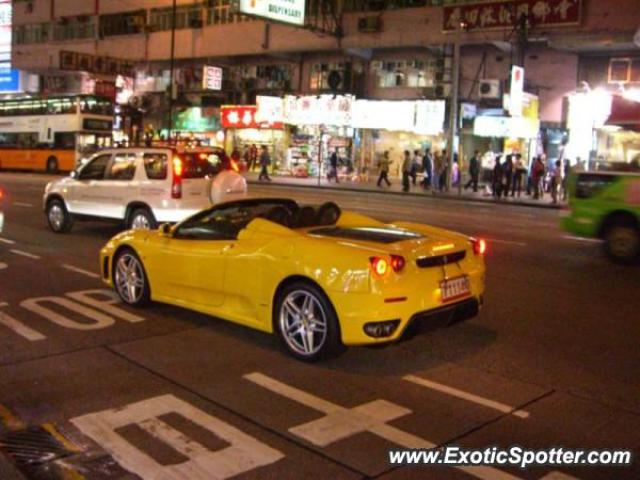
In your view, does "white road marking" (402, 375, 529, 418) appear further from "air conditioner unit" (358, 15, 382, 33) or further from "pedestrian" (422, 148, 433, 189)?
"air conditioner unit" (358, 15, 382, 33)

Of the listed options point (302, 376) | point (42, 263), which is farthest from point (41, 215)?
point (302, 376)

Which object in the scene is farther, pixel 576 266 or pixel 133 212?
pixel 133 212

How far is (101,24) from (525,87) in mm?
34520

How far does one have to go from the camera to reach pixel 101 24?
54406 mm

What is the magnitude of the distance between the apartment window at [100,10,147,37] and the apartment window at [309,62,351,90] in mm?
14987

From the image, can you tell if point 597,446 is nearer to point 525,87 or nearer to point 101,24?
point 525,87

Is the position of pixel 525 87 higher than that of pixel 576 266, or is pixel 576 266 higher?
pixel 525 87

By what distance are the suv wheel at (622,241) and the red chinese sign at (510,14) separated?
22.0 meters

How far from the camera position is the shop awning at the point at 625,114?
11.7 m

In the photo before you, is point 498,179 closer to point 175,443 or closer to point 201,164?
point 201,164

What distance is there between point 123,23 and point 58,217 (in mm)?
42401

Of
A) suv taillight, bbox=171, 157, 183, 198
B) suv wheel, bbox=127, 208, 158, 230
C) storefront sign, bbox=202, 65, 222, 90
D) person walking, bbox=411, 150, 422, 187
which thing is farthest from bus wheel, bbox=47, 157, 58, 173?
suv taillight, bbox=171, 157, 183, 198

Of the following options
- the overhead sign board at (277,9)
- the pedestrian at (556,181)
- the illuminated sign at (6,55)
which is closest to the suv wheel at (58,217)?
the overhead sign board at (277,9)

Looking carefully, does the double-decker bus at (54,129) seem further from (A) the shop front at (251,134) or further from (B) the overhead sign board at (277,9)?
(B) the overhead sign board at (277,9)
